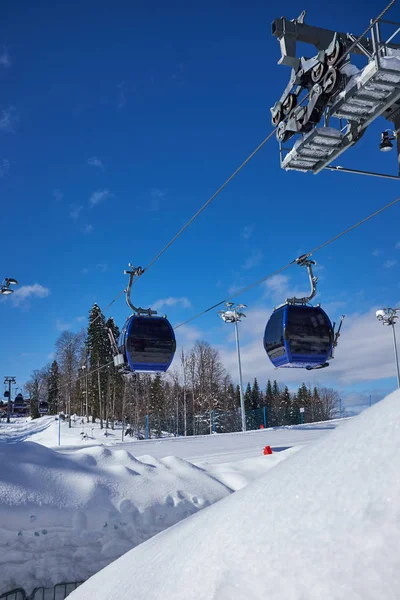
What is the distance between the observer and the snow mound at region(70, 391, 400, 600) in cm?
137

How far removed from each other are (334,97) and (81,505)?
5.97 meters

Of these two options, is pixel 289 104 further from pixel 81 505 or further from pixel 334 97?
pixel 81 505

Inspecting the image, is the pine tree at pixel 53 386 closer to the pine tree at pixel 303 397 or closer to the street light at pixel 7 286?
the pine tree at pixel 303 397

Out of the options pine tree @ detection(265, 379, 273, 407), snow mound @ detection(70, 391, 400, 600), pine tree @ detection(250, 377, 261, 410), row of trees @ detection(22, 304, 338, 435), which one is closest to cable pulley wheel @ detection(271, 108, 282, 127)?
snow mound @ detection(70, 391, 400, 600)

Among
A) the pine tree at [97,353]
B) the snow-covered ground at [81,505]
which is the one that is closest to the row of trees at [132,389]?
the pine tree at [97,353]

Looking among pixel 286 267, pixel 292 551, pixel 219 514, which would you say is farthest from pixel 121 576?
pixel 286 267

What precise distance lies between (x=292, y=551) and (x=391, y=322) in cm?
3266

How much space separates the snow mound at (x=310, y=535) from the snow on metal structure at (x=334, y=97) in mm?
5100

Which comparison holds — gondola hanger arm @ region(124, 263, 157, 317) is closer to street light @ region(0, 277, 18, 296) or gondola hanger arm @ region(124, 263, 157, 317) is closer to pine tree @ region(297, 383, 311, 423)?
street light @ region(0, 277, 18, 296)

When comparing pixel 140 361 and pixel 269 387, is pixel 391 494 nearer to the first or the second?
pixel 140 361

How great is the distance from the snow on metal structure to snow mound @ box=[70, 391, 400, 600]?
5100 mm

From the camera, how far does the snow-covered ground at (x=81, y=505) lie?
549 cm

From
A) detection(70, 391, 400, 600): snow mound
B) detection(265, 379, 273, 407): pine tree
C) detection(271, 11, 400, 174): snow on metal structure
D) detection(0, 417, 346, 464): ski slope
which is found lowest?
detection(0, 417, 346, 464): ski slope

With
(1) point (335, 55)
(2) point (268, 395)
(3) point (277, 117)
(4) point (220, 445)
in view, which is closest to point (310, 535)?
(1) point (335, 55)
